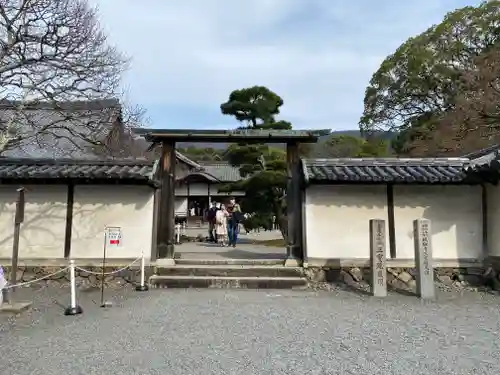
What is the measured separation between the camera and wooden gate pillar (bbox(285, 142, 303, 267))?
1050cm

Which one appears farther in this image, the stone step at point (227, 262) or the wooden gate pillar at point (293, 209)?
the stone step at point (227, 262)

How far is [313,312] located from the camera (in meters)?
7.50

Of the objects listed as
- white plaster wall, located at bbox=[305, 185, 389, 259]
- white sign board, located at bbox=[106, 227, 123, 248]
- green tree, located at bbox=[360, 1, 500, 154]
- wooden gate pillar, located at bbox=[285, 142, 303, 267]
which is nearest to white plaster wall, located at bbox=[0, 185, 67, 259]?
white sign board, located at bbox=[106, 227, 123, 248]

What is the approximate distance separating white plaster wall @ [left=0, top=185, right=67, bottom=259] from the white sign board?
1195mm

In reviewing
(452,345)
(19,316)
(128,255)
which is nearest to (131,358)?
(19,316)

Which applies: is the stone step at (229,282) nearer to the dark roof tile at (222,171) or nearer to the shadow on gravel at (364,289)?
the shadow on gravel at (364,289)

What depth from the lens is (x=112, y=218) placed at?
10453mm

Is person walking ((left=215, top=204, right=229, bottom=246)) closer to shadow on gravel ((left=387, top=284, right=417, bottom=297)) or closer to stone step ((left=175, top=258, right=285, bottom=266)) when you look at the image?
stone step ((left=175, top=258, right=285, bottom=266))

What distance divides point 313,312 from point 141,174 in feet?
16.7

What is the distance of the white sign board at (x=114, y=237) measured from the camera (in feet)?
32.2

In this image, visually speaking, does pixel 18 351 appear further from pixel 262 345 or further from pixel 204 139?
pixel 204 139

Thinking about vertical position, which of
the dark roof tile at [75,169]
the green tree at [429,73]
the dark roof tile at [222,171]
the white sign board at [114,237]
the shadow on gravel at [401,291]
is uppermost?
the green tree at [429,73]

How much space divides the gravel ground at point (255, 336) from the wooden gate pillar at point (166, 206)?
69.3 inches

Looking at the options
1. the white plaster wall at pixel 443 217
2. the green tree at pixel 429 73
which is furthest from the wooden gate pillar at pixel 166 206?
the green tree at pixel 429 73
